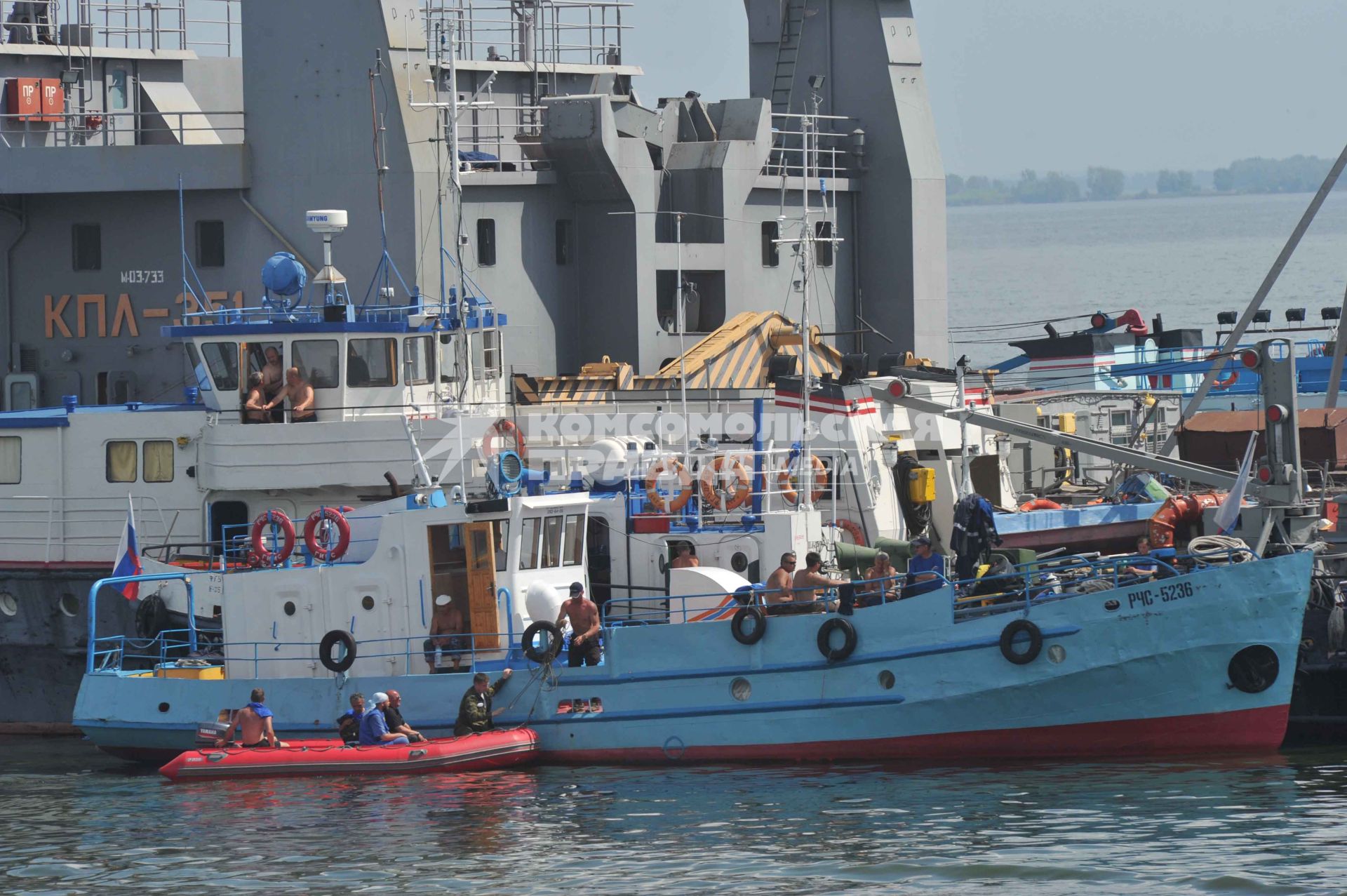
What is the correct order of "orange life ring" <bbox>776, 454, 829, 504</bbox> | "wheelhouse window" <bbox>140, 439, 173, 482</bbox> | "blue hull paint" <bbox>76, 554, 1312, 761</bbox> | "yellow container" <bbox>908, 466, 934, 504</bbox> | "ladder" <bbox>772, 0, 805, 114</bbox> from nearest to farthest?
"blue hull paint" <bbox>76, 554, 1312, 761</bbox> → "orange life ring" <bbox>776, 454, 829, 504</bbox> → "yellow container" <bbox>908, 466, 934, 504</bbox> → "wheelhouse window" <bbox>140, 439, 173, 482</bbox> → "ladder" <bbox>772, 0, 805, 114</bbox>

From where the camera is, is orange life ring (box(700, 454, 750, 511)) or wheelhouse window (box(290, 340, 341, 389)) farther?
wheelhouse window (box(290, 340, 341, 389))

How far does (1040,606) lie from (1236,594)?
181cm

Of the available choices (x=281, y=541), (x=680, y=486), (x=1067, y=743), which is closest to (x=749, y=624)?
(x=680, y=486)

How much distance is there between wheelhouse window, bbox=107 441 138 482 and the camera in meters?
23.5

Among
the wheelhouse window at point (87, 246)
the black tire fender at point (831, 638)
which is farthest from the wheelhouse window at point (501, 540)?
the wheelhouse window at point (87, 246)

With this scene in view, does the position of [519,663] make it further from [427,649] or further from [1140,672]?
[1140,672]

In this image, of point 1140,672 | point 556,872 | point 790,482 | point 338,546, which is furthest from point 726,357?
point 556,872

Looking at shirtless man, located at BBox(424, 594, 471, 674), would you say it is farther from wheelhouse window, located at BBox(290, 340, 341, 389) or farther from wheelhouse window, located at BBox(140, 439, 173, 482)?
wheelhouse window, located at BBox(140, 439, 173, 482)

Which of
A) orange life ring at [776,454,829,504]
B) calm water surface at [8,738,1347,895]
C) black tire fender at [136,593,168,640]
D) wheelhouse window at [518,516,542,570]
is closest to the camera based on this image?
calm water surface at [8,738,1347,895]

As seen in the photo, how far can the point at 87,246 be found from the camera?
28.4 meters

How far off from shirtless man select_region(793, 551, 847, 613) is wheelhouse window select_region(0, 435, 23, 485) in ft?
33.8

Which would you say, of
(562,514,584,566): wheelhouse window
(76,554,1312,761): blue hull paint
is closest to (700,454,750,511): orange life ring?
(562,514,584,566): wheelhouse window

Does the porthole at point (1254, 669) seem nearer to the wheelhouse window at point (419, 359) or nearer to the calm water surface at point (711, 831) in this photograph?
the calm water surface at point (711, 831)

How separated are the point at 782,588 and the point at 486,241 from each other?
10881mm
